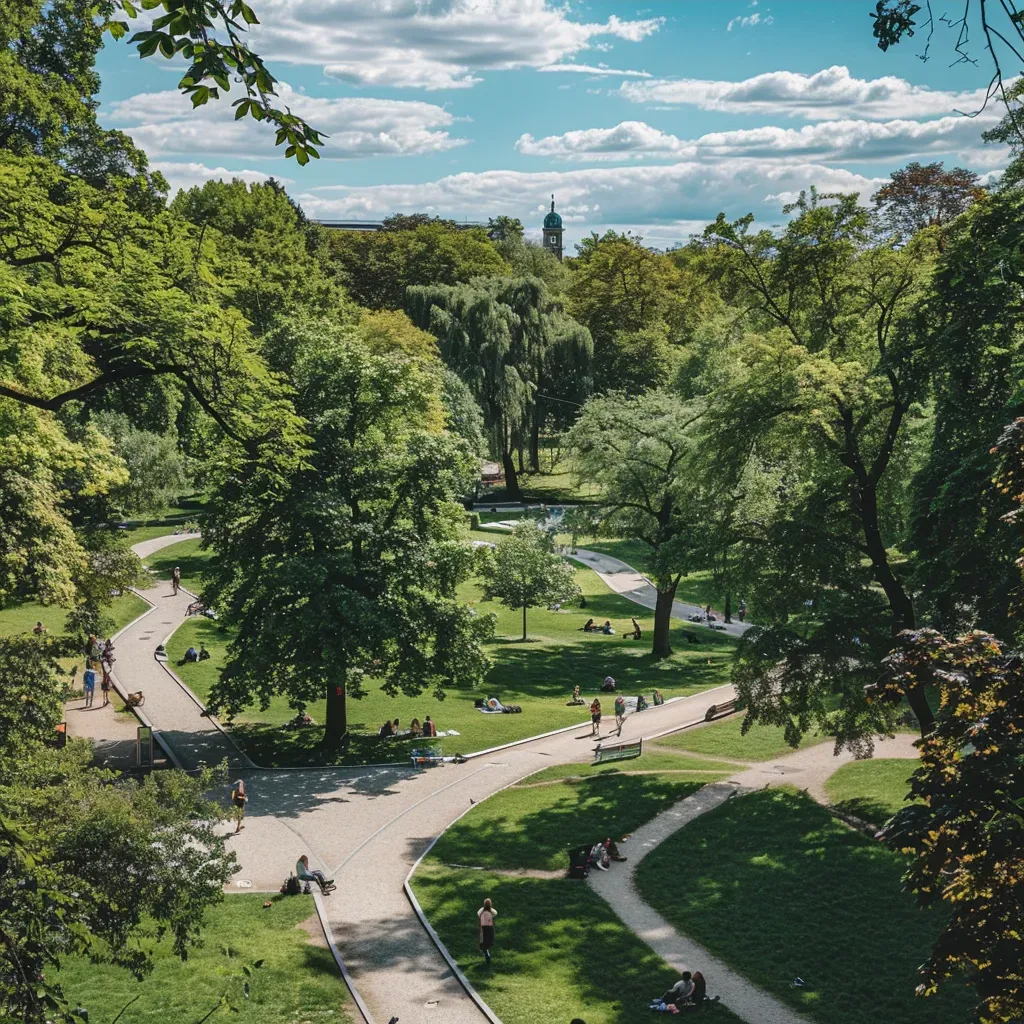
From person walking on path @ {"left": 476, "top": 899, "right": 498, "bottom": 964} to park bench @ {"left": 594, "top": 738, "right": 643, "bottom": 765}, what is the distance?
11.0 meters

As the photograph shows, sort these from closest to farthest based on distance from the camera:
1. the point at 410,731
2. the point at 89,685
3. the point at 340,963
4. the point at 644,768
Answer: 1. the point at 340,963
2. the point at 644,768
3. the point at 410,731
4. the point at 89,685

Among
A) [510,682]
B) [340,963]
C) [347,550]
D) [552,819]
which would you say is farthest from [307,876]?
[510,682]

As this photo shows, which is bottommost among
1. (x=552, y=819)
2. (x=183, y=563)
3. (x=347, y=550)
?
(x=552, y=819)

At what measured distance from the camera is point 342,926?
19094 millimetres

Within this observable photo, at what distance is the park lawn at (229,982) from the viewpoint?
15.6 m

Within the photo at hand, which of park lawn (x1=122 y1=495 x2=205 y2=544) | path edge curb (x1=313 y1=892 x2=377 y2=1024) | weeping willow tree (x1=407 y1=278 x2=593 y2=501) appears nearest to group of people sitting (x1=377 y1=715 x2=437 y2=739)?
path edge curb (x1=313 y1=892 x2=377 y2=1024)

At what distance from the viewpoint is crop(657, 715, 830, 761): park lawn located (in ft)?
98.3

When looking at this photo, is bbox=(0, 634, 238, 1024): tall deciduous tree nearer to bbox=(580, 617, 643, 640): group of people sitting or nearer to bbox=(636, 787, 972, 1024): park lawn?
bbox=(636, 787, 972, 1024): park lawn

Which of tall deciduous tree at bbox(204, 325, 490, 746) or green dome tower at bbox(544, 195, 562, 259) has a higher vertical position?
green dome tower at bbox(544, 195, 562, 259)

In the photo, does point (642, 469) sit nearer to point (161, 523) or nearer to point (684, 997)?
point (684, 997)

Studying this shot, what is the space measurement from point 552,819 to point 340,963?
25.8 ft

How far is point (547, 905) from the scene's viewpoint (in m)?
20.1

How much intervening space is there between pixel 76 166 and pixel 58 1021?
114 ft

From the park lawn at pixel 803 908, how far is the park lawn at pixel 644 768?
3.05 m
